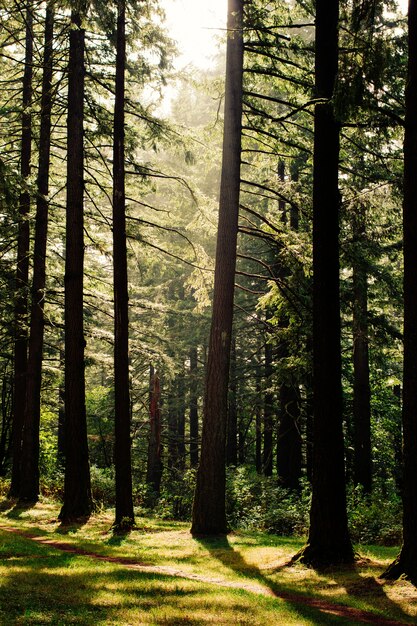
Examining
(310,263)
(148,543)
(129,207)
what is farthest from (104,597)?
(129,207)

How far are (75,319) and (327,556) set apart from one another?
26.7ft

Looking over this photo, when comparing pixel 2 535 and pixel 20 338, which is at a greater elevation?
pixel 20 338

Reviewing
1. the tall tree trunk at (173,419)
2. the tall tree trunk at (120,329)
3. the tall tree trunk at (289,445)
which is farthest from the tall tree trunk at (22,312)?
the tall tree trunk at (173,419)

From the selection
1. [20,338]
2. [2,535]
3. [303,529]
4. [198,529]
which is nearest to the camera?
[2,535]

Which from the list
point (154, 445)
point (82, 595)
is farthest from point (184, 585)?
point (154, 445)

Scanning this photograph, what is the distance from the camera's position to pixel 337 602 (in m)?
6.79

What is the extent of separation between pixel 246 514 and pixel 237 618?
38.4ft

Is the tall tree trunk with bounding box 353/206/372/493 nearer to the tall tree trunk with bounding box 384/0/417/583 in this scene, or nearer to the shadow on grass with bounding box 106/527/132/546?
the shadow on grass with bounding box 106/527/132/546

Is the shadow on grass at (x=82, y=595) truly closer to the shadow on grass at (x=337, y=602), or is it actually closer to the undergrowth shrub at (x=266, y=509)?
the shadow on grass at (x=337, y=602)

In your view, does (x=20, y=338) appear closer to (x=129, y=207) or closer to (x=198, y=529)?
(x=129, y=207)

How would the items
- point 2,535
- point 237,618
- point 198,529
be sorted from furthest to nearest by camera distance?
point 198,529
point 2,535
point 237,618

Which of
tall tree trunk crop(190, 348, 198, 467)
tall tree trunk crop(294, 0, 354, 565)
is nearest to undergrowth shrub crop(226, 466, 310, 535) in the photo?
tall tree trunk crop(294, 0, 354, 565)

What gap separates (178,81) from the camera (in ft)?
47.7

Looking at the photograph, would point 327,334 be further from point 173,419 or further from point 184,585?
point 173,419
